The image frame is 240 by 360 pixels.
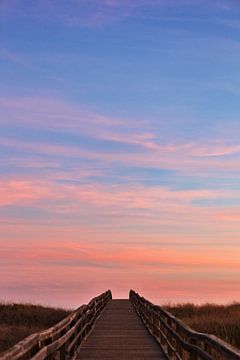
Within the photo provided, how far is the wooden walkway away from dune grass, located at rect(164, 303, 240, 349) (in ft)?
10.0

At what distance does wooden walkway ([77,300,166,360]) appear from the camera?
639 inches

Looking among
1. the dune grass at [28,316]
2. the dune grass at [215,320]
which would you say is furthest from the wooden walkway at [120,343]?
the dune grass at [28,316]

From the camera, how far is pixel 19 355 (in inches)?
321

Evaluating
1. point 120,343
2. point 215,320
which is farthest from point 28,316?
point 120,343

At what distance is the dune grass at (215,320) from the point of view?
85.6 ft

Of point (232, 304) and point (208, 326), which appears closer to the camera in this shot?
point (208, 326)

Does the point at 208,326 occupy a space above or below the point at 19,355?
above

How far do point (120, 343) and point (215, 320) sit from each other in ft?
36.8

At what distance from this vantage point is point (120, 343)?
62.8 ft

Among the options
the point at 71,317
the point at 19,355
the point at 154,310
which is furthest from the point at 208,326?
the point at 19,355

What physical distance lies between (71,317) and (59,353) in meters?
3.17

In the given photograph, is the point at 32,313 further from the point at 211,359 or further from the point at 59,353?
the point at 211,359

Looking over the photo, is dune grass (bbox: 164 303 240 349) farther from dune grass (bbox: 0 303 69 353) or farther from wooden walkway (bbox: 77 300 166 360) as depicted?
dune grass (bbox: 0 303 69 353)

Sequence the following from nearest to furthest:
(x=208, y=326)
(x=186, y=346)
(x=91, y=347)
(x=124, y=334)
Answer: (x=186, y=346) < (x=91, y=347) < (x=124, y=334) < (x=208, y=326)
